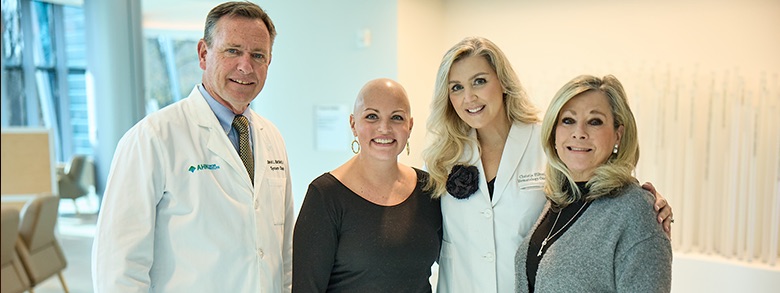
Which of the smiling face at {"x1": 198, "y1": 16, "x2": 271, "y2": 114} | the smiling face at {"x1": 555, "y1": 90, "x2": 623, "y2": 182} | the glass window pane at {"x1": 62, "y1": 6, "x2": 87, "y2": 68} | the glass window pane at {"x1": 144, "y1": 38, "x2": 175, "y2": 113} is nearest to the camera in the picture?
the smiling face at {"x1": 555, "y1": 90, "x2": 623, "y2": 182}

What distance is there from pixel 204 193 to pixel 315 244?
359 mm

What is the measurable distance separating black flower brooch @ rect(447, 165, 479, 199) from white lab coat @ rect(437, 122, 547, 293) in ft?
0.08

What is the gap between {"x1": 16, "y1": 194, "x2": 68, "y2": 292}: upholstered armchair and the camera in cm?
188

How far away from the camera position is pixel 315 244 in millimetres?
1811

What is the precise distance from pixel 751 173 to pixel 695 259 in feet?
2.15

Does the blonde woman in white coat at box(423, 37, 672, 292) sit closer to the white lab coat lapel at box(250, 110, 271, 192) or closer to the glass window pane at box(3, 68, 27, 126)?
the white lab coat lapel at box(250, 110, 271, 192)

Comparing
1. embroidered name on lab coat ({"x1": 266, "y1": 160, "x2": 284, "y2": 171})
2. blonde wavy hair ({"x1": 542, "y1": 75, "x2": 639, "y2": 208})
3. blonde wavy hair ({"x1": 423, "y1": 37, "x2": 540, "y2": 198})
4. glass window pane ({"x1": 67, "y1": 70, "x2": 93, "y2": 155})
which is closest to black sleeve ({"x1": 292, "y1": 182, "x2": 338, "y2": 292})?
embroidered name on lab coat ({"x1": 266, "y1": 160, "x2": 284, "y2": 171})

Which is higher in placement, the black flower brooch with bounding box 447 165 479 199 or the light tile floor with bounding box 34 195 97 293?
the black flower brooch with bounding box 447 165 479 199

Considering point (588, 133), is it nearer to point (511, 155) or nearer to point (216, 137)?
point (511, 155)

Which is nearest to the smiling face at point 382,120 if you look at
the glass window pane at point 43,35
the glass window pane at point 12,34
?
the glass window pane at point 12,34

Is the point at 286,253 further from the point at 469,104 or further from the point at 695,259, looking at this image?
the point at 695,259

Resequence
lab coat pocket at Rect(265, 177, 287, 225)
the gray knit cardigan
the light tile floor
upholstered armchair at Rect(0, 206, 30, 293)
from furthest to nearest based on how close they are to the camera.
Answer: the light tile floor
lab coat pocket at Rect(265, 177, 287, 225)
upholstered armchair at Rect(0, 206, 30, 293)
the gray knit cardigan

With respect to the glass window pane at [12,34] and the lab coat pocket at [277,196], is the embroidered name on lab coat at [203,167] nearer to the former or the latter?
the lab coat pocket at [277,196]

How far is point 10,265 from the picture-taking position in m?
1.70
